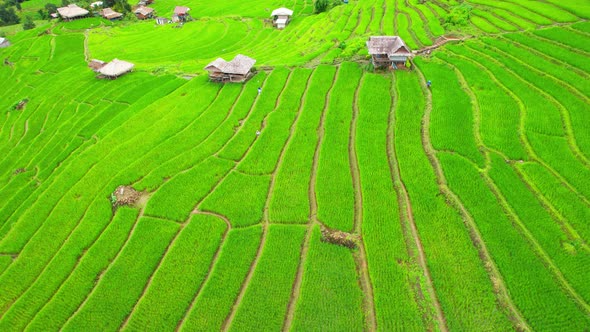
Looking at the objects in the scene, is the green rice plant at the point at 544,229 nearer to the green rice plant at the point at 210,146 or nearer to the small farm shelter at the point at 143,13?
the green rice plant at the point at 210,146

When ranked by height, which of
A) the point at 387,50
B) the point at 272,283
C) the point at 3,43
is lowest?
the point at 272,283

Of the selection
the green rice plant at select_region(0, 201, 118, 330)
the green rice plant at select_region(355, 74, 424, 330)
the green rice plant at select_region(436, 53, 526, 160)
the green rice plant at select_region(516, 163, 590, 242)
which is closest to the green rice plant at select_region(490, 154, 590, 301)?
the green rice plant at select_region(516, 163, 590, 242)

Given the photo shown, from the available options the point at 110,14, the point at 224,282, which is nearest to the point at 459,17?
the point at 224,282

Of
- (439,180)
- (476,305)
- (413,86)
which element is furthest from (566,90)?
(476,305)

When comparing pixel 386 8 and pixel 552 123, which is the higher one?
pixel 386 8

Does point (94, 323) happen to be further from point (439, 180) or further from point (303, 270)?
point (439, 180)

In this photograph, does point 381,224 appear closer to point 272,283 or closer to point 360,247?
point 360,247
